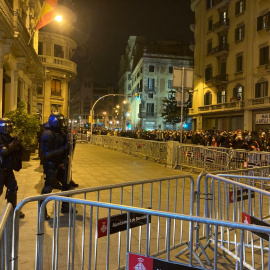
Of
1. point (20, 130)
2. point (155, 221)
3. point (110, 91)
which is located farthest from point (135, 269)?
point (110, 91)

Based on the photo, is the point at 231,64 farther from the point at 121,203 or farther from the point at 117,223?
the point at 117,223

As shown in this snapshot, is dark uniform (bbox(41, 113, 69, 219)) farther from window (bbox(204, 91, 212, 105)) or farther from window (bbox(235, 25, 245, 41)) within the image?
window (bbox(204, 91, 212, 105))

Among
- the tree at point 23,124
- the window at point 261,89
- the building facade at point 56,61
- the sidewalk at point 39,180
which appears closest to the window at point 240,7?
the window at point 261,89

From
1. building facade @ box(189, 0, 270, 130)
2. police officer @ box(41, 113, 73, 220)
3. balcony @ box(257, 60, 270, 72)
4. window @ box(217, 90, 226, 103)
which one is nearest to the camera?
police officer @ box(41, 113, 73, 220)

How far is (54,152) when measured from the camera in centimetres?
551

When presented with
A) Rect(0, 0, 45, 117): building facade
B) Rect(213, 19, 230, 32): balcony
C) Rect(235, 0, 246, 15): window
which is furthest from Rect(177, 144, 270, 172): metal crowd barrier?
Rect(213, 19, 230, 32): balcony

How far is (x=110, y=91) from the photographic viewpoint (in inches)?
4542

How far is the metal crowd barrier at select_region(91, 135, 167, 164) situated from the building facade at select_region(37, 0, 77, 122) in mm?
14521

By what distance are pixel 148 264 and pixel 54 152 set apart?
3.61 m

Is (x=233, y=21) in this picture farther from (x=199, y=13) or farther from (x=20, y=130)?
(x=20, y=130)

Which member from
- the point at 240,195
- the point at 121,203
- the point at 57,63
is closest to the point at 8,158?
the point at 121,203

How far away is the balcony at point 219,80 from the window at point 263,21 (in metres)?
6.57

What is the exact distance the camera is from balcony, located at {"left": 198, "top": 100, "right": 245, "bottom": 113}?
99.5 feet

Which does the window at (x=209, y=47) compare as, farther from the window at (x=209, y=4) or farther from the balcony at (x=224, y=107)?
the balcony at (x=224, y=107)
